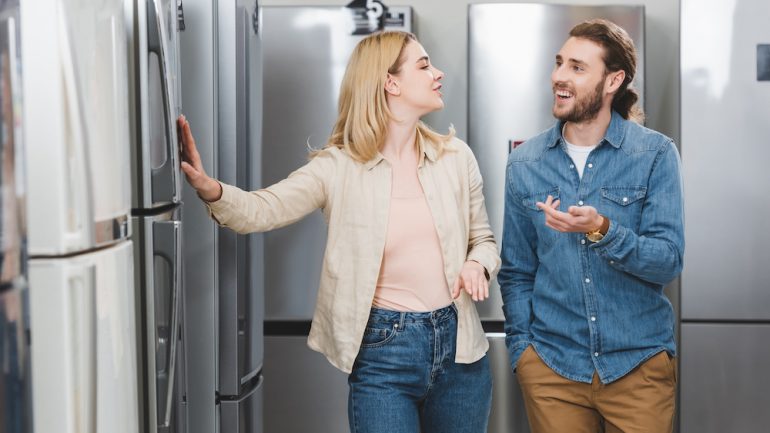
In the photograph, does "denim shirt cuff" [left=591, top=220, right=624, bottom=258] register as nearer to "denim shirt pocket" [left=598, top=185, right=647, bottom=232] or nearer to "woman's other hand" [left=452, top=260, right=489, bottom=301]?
"denim shirt pocket" [left=598, top=185, right=647, bottom=232]

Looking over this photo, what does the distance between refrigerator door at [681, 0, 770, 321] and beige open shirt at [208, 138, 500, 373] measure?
112cm

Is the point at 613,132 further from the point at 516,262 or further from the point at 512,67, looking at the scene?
the point at 512,67

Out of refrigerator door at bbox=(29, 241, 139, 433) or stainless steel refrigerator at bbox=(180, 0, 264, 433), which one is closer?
refrigerator door at bbox=(29, 241, 139, 433)

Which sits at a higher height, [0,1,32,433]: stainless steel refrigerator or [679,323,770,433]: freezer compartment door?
[0,1,32,433]: stainless steel refrigerator

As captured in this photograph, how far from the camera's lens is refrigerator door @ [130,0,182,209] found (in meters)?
1.57

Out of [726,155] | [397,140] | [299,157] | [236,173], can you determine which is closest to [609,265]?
[397,140]

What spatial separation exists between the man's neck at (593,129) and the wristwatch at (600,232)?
0.82 ft

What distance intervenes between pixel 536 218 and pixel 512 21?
1036mm

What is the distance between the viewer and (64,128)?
118 cm

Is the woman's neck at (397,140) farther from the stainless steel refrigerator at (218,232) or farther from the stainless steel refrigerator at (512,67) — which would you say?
the stainless steel refrigerator at (512,67)

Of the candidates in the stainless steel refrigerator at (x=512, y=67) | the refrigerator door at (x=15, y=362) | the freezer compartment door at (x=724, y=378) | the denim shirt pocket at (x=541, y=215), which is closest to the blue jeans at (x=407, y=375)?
the denim shirt pocket at (x=541, y=215)

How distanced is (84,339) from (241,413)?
0.96 metres

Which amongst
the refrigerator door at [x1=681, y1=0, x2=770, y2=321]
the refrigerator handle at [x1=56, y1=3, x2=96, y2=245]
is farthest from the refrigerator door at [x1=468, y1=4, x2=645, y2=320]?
the refrigerator handle at [x1=56, y1=3, x2=96, y2=245]

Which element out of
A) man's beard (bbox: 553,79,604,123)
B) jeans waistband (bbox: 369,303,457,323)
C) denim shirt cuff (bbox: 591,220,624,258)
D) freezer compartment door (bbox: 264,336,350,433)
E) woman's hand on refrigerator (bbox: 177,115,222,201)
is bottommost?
freezer compartment door (bbox: 264,336,350,433)
